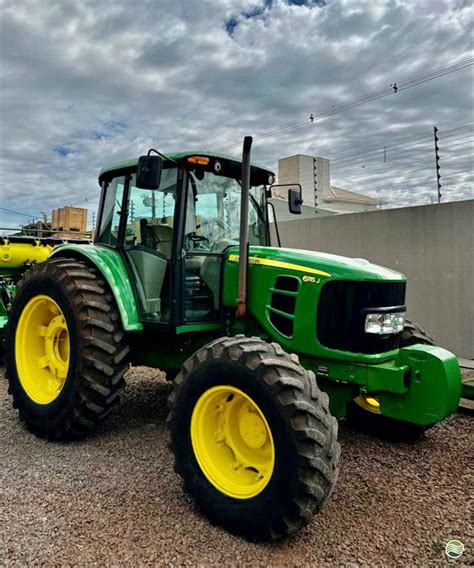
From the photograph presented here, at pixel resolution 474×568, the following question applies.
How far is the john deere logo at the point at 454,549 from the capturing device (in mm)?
2428

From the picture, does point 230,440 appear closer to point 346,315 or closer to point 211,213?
point 346,315

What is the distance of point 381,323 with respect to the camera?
3186 millimetres

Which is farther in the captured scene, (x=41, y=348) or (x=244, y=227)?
(x=41, y=348)

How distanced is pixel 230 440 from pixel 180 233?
1563mm

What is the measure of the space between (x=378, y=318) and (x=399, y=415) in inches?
24.9

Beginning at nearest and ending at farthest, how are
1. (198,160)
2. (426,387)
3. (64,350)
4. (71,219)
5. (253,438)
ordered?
(253,438) → (426,387) → (198,160) → (64,350) → (71,219)

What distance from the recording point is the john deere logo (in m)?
2.43

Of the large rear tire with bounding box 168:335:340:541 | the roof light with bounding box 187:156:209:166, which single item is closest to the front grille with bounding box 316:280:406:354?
the large rear tire with bounding box 168:335:340:541

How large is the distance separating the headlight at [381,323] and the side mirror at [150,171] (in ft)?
5.51

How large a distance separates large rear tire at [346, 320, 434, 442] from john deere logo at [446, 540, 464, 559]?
1.30 meters

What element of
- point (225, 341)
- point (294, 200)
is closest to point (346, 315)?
point (225, 341)

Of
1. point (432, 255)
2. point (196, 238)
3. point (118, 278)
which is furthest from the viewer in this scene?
point (432, 255)

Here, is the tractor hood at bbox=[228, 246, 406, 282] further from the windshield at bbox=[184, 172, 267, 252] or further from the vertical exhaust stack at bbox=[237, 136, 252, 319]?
the windshield at bbox=[184, 172, 267, 252]

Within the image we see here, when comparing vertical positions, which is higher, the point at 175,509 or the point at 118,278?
the point at 118,278
